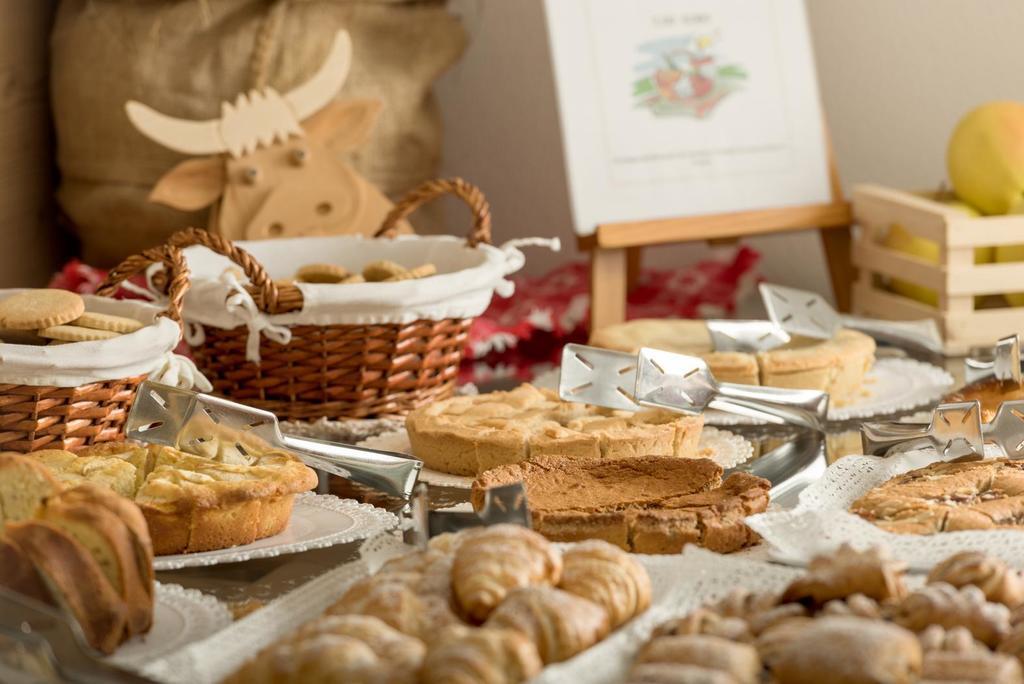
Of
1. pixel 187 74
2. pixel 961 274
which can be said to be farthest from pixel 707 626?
pixel 187 74

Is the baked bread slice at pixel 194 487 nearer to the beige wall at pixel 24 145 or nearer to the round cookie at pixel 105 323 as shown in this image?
the round cookie at pixel 105 323

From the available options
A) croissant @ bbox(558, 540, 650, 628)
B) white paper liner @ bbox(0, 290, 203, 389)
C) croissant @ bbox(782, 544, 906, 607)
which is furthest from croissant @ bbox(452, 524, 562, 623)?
white paper liner @ bbox(0, 290, 203, 389)

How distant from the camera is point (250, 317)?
123cm

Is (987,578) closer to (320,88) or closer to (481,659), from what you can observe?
(481,659)

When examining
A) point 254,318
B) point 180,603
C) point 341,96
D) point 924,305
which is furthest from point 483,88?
point 180,603

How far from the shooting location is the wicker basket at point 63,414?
3.25ft

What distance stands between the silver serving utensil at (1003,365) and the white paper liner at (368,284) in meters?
0.45

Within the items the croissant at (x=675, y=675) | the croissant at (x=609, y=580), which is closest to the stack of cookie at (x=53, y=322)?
the croissant at (x=609, y=580)

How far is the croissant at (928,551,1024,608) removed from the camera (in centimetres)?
72

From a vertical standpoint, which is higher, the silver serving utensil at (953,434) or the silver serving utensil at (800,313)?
the silver serving utensil at (800,313)

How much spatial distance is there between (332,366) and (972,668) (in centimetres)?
79

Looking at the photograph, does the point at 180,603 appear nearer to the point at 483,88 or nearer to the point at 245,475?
the point at 245,475

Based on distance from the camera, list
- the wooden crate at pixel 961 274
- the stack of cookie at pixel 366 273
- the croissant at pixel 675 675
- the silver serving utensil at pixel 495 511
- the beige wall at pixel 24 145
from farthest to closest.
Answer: the beige wall at pixel 24 145, the wooden crate at pixel 961 274, the stack of cookie at pixel 366 273, the silver serving utensil at pixel 495 511, the croissant at pixel 675 675

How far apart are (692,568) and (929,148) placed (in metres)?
1.52
